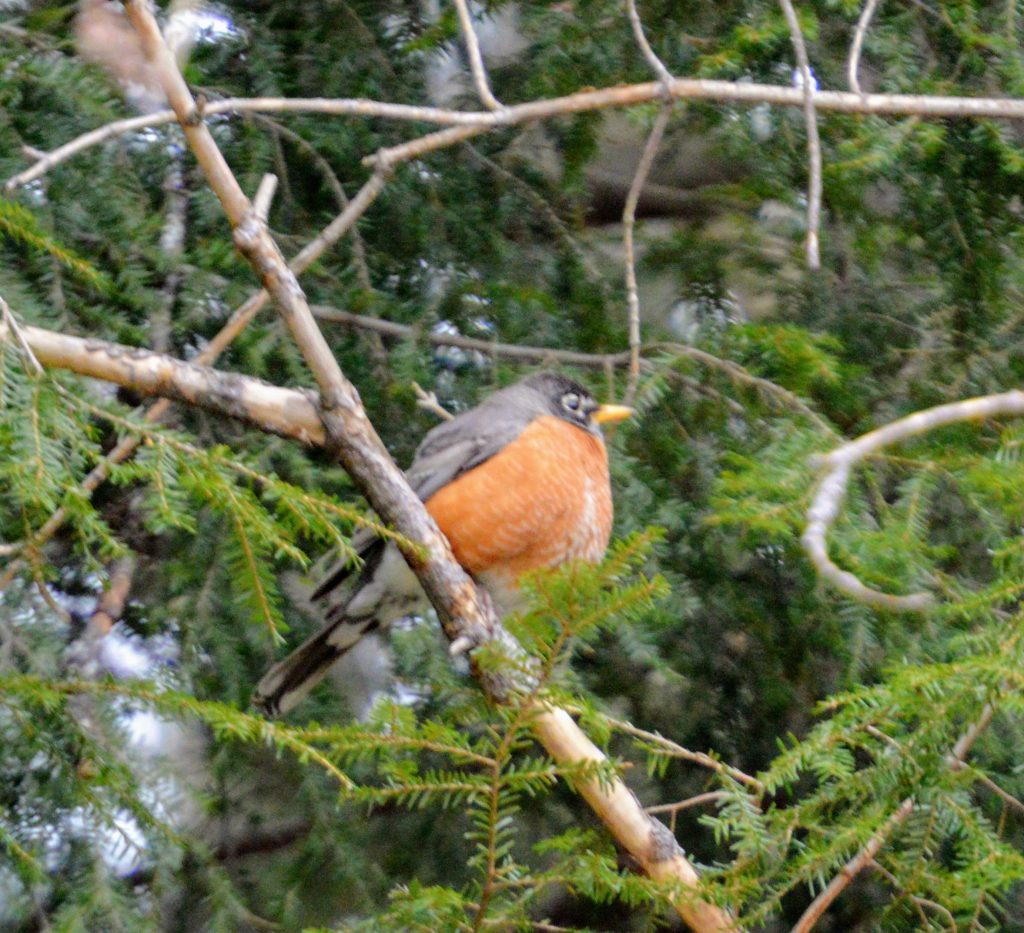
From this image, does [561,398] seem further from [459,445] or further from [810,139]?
[810,139]

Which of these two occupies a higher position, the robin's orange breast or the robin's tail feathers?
the robin's orange breast

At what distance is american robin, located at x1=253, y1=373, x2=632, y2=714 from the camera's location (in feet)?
9.09

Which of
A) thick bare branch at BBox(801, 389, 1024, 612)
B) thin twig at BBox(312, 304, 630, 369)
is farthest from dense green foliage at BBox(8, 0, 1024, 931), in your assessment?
thick bare branch at BBox(801, 389, 1024, 612)

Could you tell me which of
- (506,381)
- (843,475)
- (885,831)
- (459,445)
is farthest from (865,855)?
(506,381)

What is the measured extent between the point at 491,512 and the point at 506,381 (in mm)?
368

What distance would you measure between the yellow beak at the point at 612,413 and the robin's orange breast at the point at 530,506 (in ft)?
0.20

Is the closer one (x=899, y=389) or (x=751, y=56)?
(x=751, y=56)

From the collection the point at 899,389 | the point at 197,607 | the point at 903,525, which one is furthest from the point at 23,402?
the point at 899,389

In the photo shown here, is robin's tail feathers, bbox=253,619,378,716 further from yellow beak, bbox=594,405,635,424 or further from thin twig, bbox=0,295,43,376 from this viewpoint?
thin twig, bbox=0,295,43,376

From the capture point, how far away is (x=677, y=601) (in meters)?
2.68

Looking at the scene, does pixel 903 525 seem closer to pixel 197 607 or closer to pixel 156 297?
pixel 197 607

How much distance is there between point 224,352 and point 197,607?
A: 638mm

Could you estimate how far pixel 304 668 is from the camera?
2.77 metres

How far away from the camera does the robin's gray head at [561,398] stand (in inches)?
115
